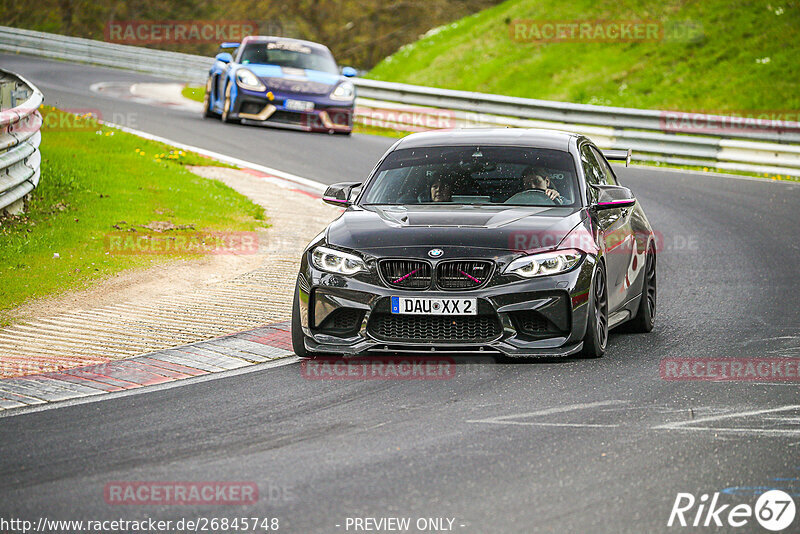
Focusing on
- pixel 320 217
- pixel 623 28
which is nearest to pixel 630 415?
pixel 320 217

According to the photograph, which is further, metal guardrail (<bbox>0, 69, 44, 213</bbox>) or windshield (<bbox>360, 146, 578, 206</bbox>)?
metal guardrail (<bbox>0, 69, 44, 213</bbox>)

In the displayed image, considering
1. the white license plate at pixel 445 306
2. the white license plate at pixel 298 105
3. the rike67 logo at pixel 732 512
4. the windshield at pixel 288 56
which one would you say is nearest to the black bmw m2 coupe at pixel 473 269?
the white license plate at pixel 445 306

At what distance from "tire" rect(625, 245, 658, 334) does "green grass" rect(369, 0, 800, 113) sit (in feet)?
54.3

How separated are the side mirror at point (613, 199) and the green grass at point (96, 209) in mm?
4621

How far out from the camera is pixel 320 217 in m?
15.0

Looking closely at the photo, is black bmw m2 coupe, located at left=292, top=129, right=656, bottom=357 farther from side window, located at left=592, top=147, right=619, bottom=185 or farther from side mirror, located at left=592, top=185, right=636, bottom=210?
side window, located at left=592, top=147, right=619, bottom=185

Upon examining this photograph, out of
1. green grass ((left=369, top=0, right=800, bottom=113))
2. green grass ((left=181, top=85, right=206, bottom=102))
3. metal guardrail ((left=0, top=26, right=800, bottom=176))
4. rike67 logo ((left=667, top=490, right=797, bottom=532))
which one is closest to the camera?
rike67 logo ((left=667, top=490, right=797, bottom=532))

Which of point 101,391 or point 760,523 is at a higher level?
point 760,523

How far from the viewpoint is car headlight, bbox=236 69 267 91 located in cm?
2222

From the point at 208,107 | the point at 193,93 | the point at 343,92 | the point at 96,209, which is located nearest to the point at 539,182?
the point at 96,209

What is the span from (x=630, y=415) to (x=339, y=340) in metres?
2.12

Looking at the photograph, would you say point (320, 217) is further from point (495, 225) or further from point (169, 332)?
point (495, 225)

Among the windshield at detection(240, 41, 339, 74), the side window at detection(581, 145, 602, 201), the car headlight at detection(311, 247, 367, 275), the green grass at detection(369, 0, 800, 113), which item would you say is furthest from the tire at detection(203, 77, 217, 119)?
the car headlight at detection(311, 247, 367, 275)

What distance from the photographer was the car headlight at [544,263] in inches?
305
